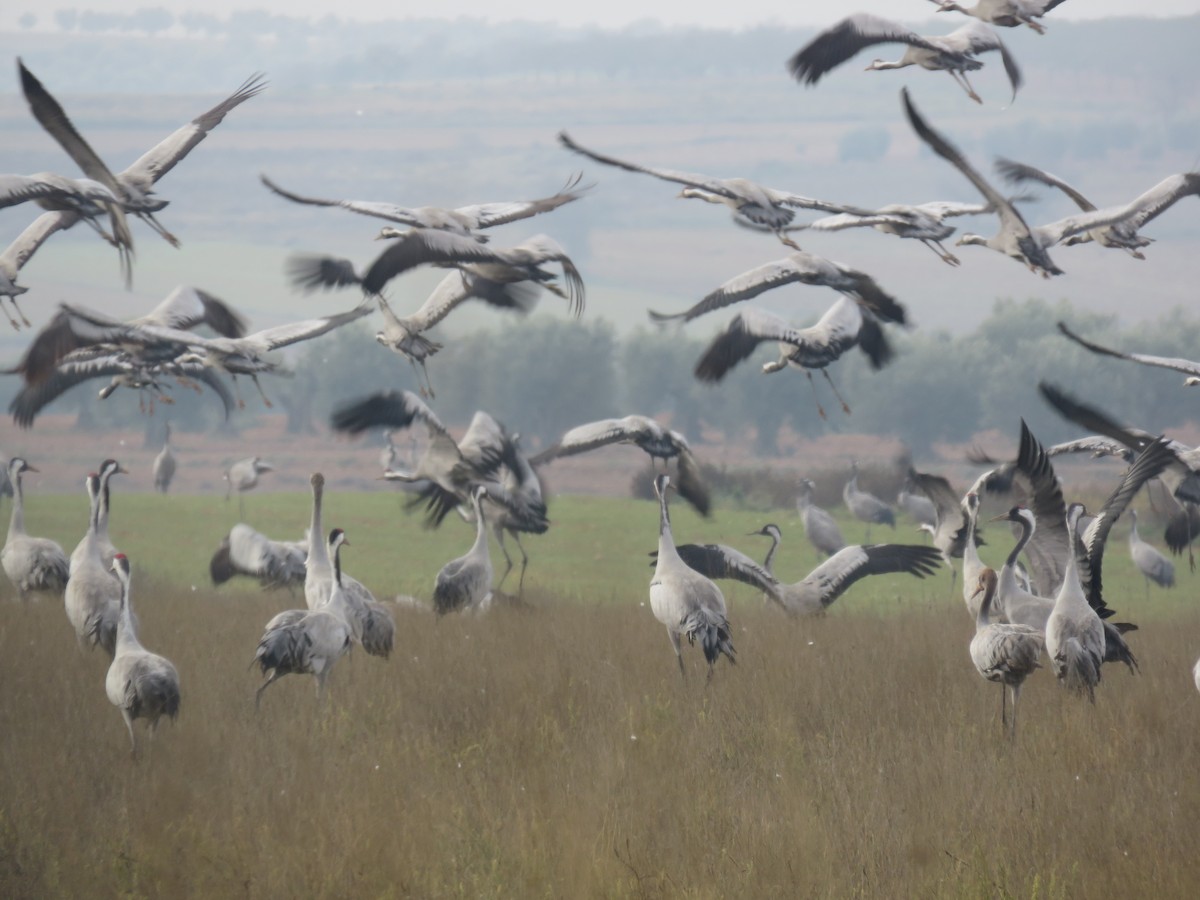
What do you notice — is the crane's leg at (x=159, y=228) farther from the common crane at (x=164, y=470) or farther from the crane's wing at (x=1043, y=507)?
the common crane at (x=164, y=470)

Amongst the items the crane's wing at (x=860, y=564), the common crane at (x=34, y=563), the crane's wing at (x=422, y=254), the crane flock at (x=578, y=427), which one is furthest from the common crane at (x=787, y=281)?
the common crane at (x=34, y=563)

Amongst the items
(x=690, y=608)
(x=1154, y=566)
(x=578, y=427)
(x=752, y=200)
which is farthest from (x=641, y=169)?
(x=1154, y=566)

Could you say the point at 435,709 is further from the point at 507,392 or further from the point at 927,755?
the point at 507,392

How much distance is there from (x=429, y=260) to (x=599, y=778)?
460cm

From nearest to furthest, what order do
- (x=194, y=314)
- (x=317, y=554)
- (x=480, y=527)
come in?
(x=317, y=554) < (x=480, y=527) < (x=194, y=314)

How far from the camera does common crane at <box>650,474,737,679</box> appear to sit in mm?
9531

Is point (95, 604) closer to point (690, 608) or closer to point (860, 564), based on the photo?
point (690, 608)

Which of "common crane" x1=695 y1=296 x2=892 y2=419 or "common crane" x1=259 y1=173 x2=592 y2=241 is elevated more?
"common crane" x1=259 y1=173 x2=592 y2=241

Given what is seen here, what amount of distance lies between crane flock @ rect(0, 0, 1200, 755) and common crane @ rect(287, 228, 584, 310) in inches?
0.8

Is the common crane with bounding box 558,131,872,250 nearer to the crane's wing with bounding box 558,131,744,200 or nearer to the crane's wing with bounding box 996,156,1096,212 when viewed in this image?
the crane's wing with bounding box 558,131,744,200

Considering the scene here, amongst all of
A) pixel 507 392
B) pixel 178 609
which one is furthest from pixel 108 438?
pixel 178 609

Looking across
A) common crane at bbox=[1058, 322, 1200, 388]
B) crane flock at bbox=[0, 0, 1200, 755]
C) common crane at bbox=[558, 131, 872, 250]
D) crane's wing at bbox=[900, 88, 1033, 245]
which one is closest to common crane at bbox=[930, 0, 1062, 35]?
crane flock at bbox=[0, 0, 1200, 755]

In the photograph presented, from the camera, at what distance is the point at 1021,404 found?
36.9 metres

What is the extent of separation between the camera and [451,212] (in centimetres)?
1152
